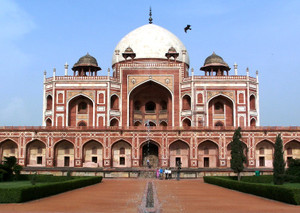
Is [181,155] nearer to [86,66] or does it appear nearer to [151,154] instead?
[151,154]

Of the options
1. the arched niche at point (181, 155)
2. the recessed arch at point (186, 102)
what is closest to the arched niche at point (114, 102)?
the recessed arch at point (186, 102)

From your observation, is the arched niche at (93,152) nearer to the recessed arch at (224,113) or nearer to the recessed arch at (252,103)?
the recessed arch at (224,113)

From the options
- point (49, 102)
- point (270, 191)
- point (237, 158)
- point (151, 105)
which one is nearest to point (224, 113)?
point (151, 105)

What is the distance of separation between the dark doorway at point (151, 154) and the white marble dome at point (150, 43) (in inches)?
431

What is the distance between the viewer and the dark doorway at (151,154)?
34812mm

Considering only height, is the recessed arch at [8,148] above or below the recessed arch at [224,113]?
below

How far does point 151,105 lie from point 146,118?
153 cm

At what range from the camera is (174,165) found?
111ft

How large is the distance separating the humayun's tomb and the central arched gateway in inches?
3.8

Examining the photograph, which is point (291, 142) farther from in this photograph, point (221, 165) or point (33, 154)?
point (33, 154)

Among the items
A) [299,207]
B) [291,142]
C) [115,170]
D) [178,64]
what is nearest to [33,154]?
[115,170]

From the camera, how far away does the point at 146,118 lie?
4091 centimetres

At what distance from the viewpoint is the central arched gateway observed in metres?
40.3

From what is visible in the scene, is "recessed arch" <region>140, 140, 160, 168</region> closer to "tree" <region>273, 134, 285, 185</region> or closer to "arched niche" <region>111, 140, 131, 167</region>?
"arched niche" <region>111, 140, 131, 167</region>
